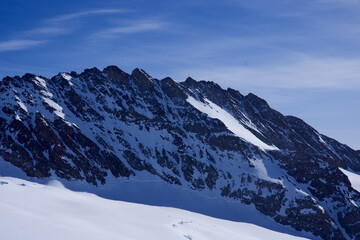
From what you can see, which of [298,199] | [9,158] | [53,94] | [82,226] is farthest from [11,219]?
[298,199]

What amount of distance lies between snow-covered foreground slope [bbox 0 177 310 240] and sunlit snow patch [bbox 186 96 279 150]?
5830cm

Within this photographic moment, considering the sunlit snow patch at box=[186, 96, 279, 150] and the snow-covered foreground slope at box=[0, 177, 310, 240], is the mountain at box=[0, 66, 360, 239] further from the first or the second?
the snow-covered foreground slope at box=[0, 177, 310, 240]

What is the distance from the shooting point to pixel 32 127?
112 m

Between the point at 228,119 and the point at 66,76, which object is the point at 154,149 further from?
the point at 66,76

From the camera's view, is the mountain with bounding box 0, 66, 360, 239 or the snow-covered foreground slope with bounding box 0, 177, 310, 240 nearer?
Result: the snow-covered foreground slope with bounding box 0, 177, 310, 240

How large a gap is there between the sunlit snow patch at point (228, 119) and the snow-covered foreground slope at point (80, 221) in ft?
191

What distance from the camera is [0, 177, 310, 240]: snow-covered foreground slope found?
50.8 metres

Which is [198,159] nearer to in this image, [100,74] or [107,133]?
[107,133]

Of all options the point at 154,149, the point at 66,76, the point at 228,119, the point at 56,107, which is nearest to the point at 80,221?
the point at 56,107

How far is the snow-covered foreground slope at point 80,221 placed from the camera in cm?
5075

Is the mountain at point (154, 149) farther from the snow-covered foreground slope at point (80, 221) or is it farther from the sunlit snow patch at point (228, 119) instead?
the snow-covered foreground slope at point (80, 221)

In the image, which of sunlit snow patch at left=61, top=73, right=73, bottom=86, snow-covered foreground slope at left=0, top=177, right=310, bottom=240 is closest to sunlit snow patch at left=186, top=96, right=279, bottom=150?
sunlit snow patch at left=61, top=73, right=73, bottom=86

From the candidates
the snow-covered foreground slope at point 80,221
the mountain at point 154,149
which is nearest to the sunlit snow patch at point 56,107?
the mountain at point 154,149

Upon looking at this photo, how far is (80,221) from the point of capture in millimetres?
61562
